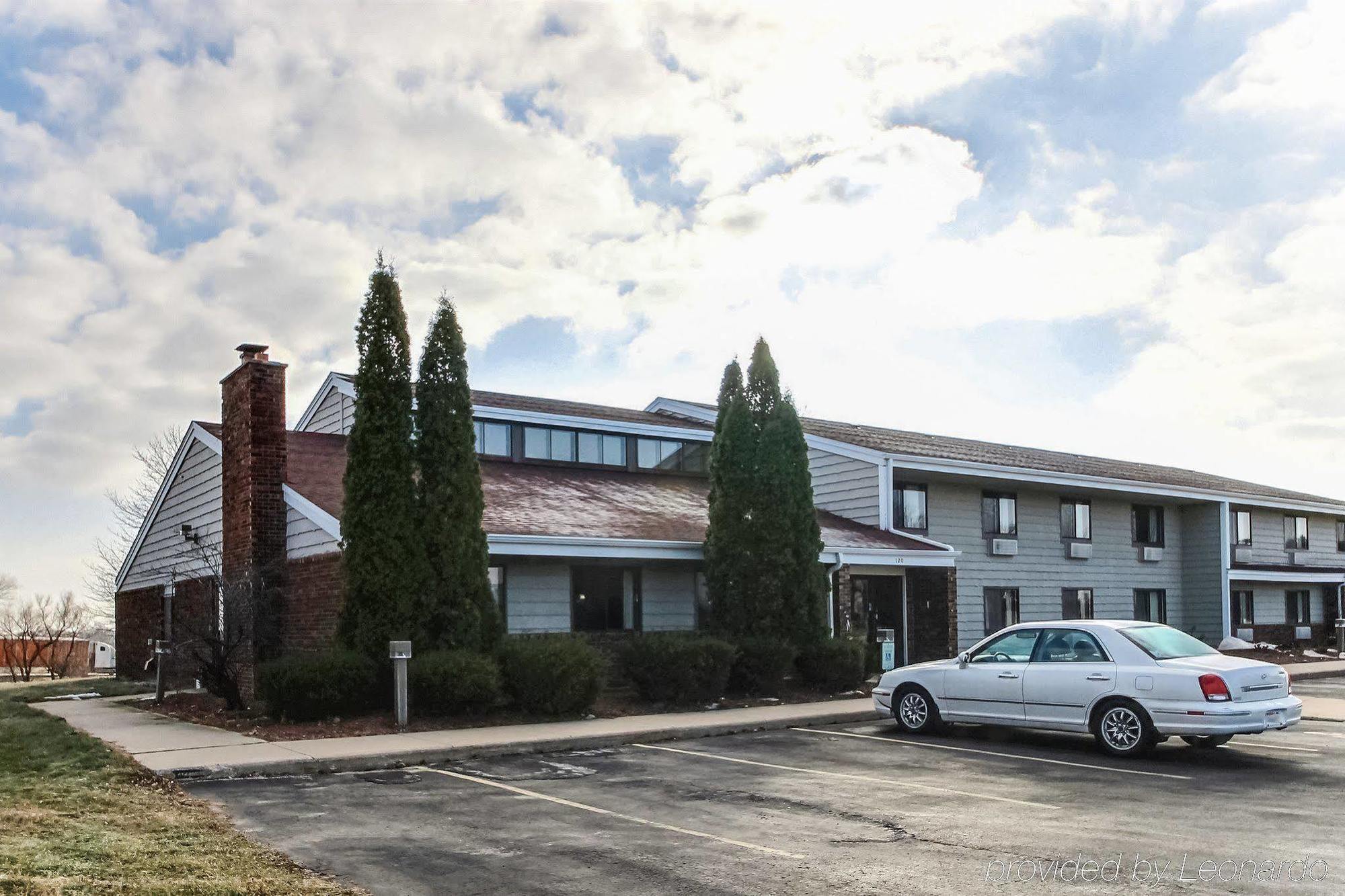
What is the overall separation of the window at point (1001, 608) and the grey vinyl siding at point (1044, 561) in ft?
0.57

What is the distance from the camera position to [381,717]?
1603 centimetres

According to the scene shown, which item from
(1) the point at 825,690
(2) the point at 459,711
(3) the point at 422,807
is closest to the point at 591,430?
(1) the point at 825,690

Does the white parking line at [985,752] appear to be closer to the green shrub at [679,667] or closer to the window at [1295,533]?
the green shrub at [679,667]

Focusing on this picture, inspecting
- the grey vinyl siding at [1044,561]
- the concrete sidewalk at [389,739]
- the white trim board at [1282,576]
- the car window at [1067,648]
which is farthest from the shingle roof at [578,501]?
the white trim board at [1282,576]

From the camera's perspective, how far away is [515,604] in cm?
2005

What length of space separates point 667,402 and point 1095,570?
12.2 m

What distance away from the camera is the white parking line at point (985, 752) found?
1170 cm

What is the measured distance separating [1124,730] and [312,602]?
12500 mm

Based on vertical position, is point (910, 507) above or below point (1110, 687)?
above

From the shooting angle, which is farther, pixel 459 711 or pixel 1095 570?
pixel 1095 570

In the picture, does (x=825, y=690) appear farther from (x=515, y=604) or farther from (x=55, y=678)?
(x=55, y=678)

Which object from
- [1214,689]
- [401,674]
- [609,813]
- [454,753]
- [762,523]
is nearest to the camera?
[609,813]

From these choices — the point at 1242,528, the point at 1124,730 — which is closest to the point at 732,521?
the point at 1124,730

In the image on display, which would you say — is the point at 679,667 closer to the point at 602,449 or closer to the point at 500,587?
the point at 500,587
